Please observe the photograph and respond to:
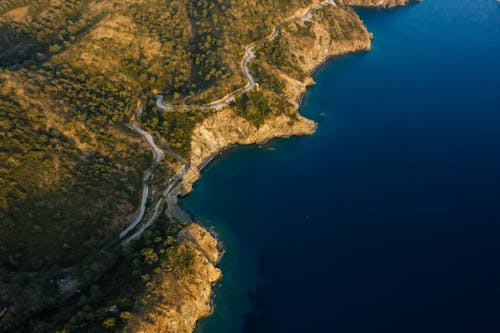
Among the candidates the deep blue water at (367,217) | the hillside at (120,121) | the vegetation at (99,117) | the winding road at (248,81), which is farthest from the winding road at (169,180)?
the deep blue water at (367,217)

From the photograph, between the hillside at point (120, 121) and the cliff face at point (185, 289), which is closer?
the cliff face at point (185, 289)

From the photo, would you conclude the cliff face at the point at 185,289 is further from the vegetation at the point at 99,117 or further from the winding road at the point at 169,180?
the winding road at the point at 169,180

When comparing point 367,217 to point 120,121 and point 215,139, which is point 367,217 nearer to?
point 215,139

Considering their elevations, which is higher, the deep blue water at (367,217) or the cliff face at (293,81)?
the cliff face at (293,81)

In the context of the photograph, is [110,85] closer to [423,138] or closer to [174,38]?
[174,38]

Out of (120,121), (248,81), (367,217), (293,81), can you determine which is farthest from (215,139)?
(367,217)

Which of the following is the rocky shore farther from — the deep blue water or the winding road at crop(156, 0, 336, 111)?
the deep blue water
